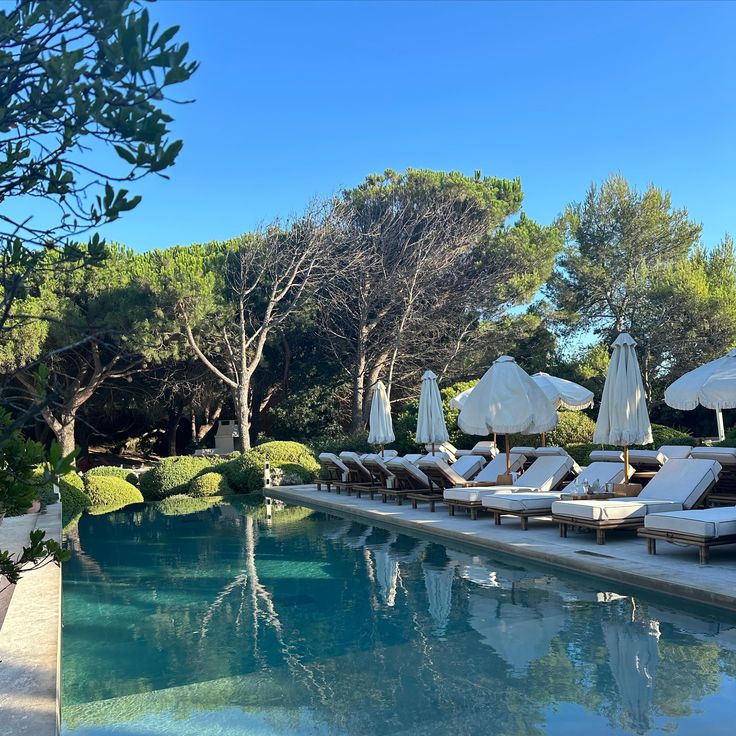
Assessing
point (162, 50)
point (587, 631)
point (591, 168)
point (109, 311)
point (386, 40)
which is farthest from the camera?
point (591, 168)

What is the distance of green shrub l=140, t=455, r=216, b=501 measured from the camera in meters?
17.8

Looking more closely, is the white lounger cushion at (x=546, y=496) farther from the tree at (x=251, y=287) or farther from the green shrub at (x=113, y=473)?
the tree at (x=251, y=287)

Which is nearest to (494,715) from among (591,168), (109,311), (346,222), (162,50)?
(162,50)

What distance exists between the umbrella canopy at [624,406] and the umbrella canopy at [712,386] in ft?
7.46

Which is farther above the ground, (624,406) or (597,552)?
(624,406)

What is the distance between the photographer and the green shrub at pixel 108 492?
16.1 meters

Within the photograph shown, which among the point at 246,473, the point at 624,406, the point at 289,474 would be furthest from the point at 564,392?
the point at 246,473

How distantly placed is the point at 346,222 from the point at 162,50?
74.7 feet

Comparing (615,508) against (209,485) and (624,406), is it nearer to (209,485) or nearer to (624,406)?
(624,406)

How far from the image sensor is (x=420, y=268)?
79.7ft

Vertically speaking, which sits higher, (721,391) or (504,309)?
(504,309)

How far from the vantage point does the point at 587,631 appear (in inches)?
207

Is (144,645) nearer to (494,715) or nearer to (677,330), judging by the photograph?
(494,715)

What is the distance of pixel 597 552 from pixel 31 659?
219 inches
